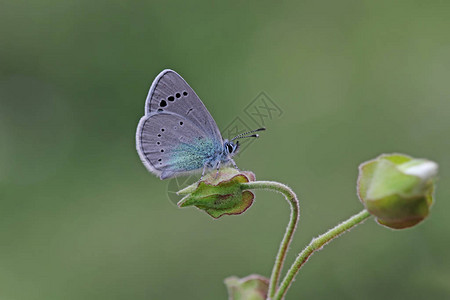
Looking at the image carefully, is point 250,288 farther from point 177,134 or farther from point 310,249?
point 177,134

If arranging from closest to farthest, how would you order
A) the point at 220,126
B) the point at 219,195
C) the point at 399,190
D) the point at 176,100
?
the point at 399,190, the point at 219,195, the point at 176,100, the point at 220,126

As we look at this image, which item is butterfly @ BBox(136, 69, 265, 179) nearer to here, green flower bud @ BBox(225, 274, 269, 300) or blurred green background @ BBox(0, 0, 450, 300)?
green flower bud @ BBox(225, 274, 269, 300)

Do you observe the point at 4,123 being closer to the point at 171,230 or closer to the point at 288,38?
the point at 171,230

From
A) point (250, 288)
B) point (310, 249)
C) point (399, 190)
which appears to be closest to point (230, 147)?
point (250, 288)

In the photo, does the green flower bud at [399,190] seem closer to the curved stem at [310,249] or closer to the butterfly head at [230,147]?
the curved stem at [310,249]

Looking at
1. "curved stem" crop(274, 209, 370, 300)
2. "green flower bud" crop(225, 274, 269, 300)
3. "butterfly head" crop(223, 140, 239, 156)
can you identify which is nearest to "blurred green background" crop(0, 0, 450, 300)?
"butterfly head" crop(223, 140, 239, 156)

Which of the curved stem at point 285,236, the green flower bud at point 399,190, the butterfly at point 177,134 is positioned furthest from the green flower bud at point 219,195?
the green flower bud at point 399,190
